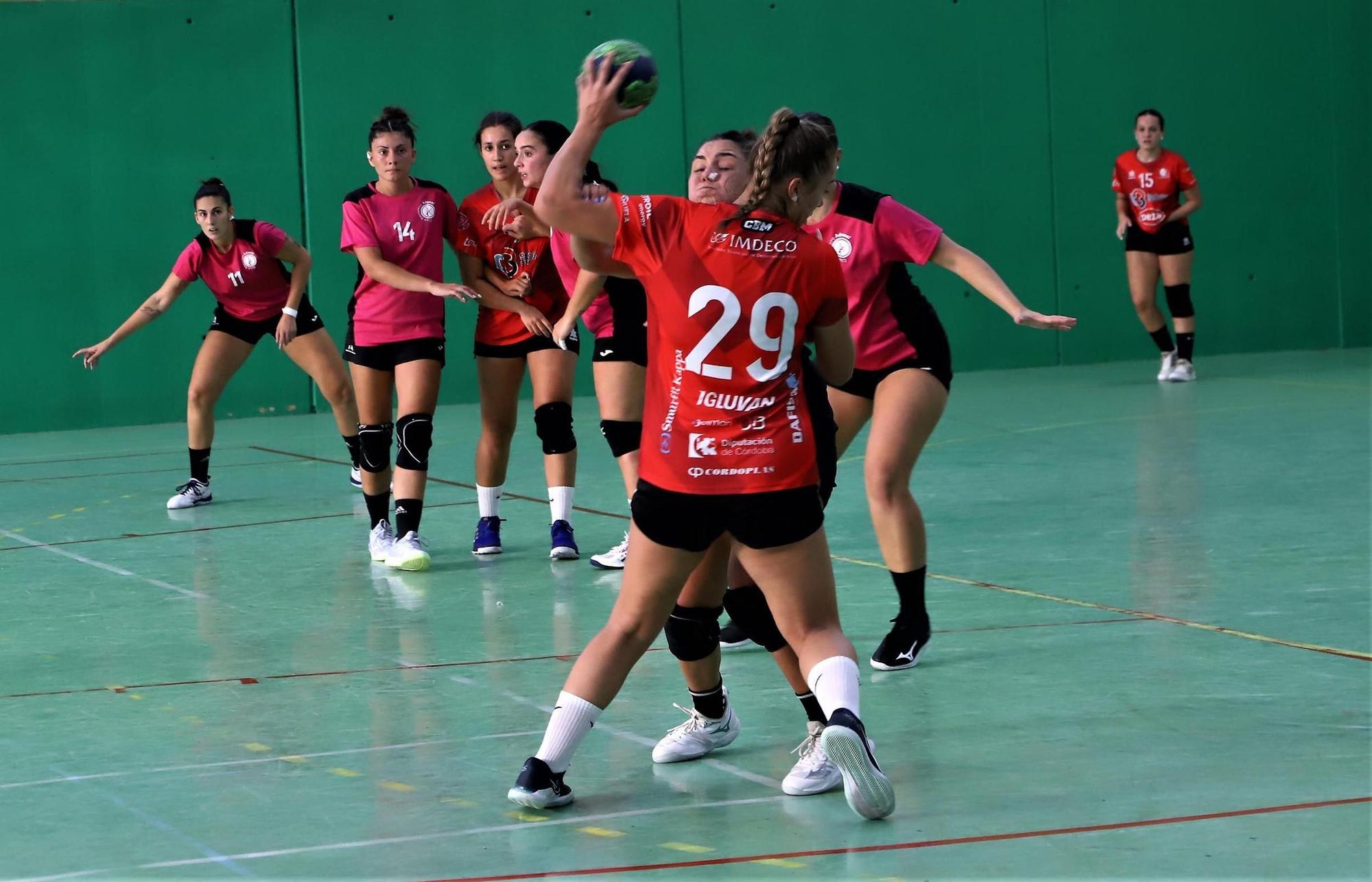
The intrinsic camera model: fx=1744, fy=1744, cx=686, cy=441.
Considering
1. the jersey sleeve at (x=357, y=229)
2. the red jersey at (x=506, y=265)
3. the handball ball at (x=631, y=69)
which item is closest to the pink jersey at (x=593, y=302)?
the red jersey at (x=506, y=265)

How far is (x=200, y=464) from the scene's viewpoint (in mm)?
9398

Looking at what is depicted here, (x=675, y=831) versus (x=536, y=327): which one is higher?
(x=536, y=327)

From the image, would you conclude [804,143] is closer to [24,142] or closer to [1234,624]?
[1234,624]

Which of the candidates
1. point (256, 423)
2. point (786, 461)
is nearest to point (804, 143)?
point (786, 461)

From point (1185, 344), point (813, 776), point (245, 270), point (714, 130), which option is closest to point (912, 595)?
point (813, 776)

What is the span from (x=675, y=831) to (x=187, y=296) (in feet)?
36.5

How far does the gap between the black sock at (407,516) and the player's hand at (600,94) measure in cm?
381

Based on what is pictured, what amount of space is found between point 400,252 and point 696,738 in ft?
11.6

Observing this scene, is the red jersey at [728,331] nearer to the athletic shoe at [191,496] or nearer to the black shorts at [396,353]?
the black shorts at [396,353]

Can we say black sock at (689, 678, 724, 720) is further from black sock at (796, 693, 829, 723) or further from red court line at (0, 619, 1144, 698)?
red court line at (0, 619, 1144, 698)

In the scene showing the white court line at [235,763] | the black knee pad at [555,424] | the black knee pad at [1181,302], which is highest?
the black knee pad at [1181,302]

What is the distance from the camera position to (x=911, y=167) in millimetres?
15594

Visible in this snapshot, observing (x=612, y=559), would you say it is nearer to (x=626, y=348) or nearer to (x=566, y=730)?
(x=626, y=348)

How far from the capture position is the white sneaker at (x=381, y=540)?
7.32m
